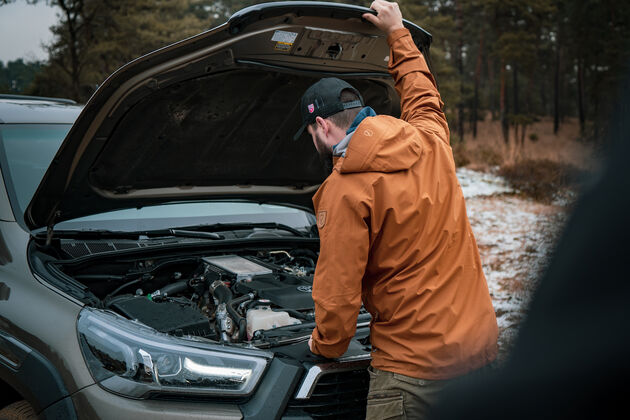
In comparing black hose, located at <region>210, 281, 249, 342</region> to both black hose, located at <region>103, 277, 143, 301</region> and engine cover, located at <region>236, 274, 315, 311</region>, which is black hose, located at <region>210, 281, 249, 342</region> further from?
black hose, located at <region>103, 277, 143, 301</region>

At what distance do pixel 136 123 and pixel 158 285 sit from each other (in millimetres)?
980

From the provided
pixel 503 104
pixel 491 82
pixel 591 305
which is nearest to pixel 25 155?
pixel 591 305

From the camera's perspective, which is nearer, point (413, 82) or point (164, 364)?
point (164, 364)

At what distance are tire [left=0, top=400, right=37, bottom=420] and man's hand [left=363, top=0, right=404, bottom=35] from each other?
2320mm

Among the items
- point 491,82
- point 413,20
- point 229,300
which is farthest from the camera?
point 491,82

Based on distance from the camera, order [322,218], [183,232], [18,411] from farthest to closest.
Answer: [183,232], [18,411], [322,218]

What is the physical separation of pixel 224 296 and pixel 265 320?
1.32ft

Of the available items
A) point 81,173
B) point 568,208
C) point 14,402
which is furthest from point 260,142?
point 568,208

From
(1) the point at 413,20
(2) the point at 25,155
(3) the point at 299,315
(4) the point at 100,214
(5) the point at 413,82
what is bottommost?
(3) the point at 299,315

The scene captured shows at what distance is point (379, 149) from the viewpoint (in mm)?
1948

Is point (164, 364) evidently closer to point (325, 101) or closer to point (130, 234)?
point (325, 101)

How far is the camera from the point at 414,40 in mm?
2814

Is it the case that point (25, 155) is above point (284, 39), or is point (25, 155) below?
below

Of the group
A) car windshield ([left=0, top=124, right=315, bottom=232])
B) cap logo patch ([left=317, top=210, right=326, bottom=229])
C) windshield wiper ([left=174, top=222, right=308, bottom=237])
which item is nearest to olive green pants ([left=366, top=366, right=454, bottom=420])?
cap logo patch ([left=317, top=210, right=326, bottom=229])
